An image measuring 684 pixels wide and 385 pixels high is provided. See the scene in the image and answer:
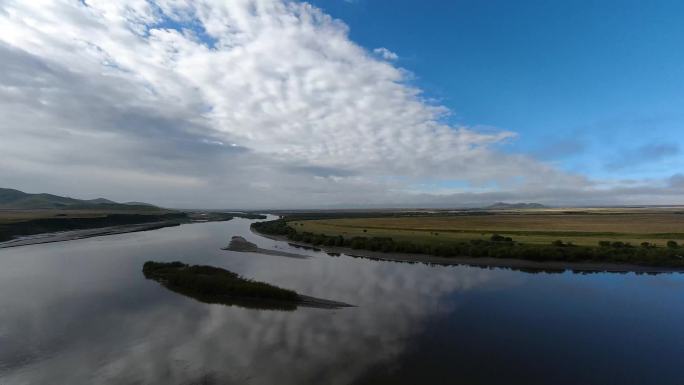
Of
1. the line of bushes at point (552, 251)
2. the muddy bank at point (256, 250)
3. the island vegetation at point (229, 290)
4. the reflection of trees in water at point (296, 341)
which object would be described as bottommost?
the reflection of trees in water at point (296, 341)

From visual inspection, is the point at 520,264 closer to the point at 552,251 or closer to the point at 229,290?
the point at 552,251

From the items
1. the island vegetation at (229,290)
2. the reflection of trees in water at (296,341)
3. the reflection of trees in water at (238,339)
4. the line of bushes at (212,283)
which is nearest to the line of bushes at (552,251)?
the reflection of trees in water at (238,339)

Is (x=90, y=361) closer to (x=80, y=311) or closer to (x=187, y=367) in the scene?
(x=187, y=367)

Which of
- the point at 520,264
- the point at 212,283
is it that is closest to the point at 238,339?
the point at 212,283

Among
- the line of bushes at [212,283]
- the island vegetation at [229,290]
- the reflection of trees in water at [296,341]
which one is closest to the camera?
the reflection of trees in water at [296,341]

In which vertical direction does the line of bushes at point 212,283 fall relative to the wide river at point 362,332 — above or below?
above

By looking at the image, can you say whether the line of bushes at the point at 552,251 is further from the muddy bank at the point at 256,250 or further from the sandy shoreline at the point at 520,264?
the muddy bank at the point at 256,250

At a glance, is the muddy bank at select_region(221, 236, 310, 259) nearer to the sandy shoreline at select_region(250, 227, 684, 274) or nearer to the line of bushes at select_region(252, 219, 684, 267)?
the sandy shoreline at select_region(250, 227, 684, 274)
